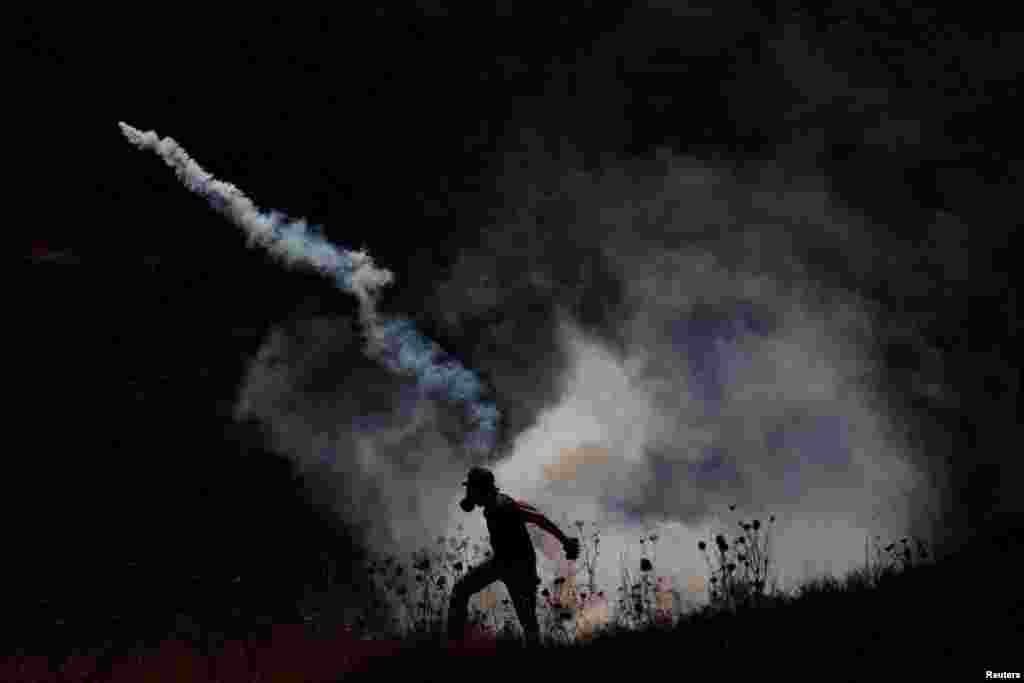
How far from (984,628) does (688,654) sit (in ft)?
6.27

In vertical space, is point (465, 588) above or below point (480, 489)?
below

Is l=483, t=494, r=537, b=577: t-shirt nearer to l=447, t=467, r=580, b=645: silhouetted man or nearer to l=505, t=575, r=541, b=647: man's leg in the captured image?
l=447, t=467, r=580, b=645: silhouetted man

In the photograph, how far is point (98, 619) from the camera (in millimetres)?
15383

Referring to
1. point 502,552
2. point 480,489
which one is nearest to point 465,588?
point 502,552

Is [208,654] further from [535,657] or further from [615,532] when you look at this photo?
[615,532]

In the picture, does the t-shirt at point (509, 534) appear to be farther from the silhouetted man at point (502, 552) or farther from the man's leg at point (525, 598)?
the man's leg at point (525, 598)

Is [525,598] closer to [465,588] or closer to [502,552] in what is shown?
[502,552]

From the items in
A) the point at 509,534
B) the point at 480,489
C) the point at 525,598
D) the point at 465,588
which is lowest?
the point at 525,598

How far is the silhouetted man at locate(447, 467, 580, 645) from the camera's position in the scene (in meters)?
9.32

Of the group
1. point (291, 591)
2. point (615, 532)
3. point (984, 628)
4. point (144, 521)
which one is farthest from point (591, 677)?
point (144, 521)

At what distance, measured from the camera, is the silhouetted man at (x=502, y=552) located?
9320mm

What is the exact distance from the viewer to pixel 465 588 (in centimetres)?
942

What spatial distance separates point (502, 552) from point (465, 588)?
19.9 inches

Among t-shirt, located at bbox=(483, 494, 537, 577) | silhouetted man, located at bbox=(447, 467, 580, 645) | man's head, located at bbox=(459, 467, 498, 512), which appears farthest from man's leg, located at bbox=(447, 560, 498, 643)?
man's head, located at bbox=(459, 467, 498, 512)
